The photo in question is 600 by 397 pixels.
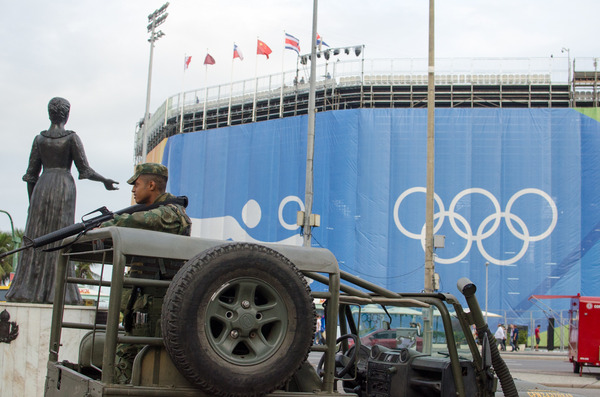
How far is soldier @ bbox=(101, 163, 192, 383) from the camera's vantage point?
4.06 m

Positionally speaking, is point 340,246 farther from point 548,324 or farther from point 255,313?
point 255,313

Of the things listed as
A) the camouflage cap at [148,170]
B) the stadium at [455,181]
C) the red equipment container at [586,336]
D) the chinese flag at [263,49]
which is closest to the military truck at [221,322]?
the camouflage cap at [148,170]

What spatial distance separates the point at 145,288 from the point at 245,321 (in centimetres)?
92

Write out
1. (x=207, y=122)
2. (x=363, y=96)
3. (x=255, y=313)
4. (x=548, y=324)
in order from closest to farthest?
(x=255, y=313) → (x=548, y=324) → (x=363, y=96) → (x=207, y=122)

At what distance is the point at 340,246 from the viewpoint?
1497 inches

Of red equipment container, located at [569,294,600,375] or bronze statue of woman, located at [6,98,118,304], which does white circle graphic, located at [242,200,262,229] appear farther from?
bronze statue of woman, located at [6,98,118,304]

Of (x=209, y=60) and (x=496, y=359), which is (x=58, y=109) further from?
(x=209, y=60)

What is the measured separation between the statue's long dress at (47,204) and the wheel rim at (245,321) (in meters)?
6.39

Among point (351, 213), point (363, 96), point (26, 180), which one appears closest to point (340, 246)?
point (351, 213)

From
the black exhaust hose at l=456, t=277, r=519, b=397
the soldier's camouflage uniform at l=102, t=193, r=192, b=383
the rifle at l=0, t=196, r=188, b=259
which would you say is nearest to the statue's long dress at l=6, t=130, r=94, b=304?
the rifle at l=0, t=196, r=188, b=259

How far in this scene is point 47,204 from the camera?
9.53 meters

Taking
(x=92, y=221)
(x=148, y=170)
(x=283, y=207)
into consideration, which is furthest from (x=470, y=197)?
(x=92, y=221)

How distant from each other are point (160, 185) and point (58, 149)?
5.39m

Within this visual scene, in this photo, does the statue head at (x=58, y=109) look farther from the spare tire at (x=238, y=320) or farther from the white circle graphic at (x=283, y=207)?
the white circle graphic at (x=283, y=207)
